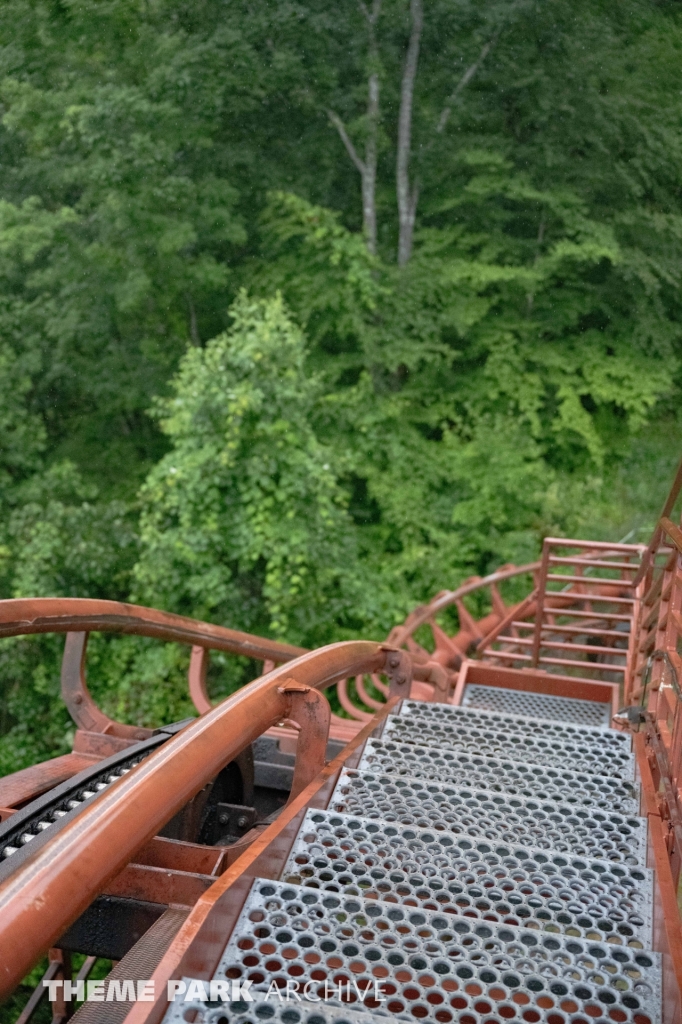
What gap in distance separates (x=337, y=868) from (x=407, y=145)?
1494 cm

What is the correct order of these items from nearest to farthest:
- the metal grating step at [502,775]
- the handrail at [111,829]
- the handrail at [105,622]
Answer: the handrail at [111,829] < the handrail at [105,622] < the metal grating step at [502,775]

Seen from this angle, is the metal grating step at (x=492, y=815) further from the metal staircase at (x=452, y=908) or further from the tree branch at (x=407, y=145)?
the tree branch at (x=407, y=145)

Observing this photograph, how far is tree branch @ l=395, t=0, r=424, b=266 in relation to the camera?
15.0m

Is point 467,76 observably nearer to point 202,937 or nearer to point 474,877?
point 474,877

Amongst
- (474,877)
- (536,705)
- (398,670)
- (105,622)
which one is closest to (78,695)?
(105,622)

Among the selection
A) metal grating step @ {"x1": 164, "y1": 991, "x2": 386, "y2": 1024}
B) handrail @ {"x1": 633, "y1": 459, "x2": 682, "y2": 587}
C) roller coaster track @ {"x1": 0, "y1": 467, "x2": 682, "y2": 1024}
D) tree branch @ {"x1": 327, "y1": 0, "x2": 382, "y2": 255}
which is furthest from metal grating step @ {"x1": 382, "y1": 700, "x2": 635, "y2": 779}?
tree branch @ {"x1": 327, "y1": 0, "x2": 382, "y2": 255}

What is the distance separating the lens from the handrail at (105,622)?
258 cm

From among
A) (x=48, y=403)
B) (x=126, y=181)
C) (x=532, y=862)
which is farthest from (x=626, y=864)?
(x=48, y=403)

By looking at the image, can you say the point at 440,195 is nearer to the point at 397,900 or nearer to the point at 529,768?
the point at 529,768

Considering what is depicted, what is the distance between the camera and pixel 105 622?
308 centimetres

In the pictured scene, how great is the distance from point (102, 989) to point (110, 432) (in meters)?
15.1

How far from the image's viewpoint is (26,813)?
2.28 meters

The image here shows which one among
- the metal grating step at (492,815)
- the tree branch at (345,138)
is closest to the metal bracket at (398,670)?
the metal grating step at (492,815)

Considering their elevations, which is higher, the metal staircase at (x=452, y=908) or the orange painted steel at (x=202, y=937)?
the orange painted steel at (x=202, y=937)
